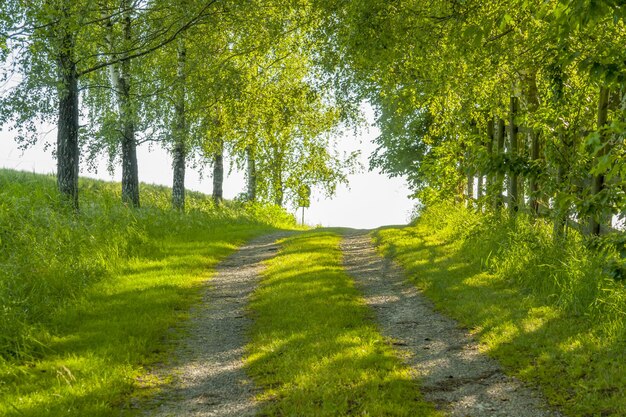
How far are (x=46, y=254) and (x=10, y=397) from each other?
5.95 metres

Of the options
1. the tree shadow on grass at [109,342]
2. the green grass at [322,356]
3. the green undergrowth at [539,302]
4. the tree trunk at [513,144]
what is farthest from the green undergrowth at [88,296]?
the tree trunk at [513,144]

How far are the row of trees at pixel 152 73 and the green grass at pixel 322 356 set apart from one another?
7307 mm

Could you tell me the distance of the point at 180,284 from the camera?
49.9 feet

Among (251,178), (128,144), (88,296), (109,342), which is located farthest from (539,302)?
(251,178)

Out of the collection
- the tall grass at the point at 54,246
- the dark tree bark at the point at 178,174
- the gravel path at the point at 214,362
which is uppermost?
the dark tree bark at the point at 178,174

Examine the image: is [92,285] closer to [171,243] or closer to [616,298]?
[171,243]

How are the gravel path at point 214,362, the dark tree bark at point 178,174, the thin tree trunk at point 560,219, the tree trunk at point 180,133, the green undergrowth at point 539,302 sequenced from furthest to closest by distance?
the dark tree bark at point 178,174, the tree trunk at point 180,133, the thin tree trunk at point 560,219, the green undergrowth at point 539,302, the gravel path at point 214,362

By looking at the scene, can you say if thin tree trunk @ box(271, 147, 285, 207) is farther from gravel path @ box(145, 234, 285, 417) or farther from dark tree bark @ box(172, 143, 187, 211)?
gravel path @ box(145, 234, 285, 417)

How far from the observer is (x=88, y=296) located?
1317 centimetres

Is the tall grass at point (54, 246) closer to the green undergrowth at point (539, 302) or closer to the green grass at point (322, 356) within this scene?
the green grass at point (322, 356)

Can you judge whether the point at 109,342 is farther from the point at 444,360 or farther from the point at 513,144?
the point at 513,144

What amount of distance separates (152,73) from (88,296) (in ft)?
54.7

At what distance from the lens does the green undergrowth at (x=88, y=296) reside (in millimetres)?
8938

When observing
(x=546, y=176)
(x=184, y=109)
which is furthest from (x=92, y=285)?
(x=184, y=109)
